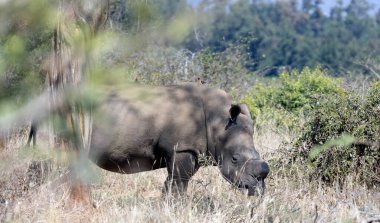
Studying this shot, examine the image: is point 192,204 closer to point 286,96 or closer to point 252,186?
point 252,186

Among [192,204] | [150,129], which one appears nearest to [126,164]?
[150,129]

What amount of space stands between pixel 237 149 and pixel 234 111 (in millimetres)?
416

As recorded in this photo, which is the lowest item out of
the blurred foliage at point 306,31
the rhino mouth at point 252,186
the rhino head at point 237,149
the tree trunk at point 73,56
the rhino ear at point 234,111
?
the blurred foliage at point 306,31

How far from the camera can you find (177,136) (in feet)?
26.2

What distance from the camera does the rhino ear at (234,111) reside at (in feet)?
26.5

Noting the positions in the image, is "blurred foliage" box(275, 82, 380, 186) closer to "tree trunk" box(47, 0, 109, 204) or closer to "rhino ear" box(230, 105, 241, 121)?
"rhino ear" box(230, 105, 241, 121)

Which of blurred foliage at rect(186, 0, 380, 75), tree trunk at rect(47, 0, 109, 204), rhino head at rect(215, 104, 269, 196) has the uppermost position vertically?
tree trunk at rect(47, 0, 109, 204)

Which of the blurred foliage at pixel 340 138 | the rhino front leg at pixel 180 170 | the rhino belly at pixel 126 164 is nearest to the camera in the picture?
the rhino front leg at pixel 180 170

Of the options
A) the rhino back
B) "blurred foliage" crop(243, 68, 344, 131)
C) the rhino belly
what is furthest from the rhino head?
"blurred foliage" crop(243, 68, 344, 131)

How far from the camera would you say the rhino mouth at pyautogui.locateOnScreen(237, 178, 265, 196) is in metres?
7.64

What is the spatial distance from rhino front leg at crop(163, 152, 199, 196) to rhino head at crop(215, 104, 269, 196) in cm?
38

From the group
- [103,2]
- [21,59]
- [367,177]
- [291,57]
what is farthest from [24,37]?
[291,57]

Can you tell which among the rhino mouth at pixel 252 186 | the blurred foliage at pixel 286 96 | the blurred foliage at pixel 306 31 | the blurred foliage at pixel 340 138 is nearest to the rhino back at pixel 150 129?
the rhino mouth at pixel 252 186

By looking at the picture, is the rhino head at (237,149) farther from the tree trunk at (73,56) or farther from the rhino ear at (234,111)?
the tree trunk at (73,56)
